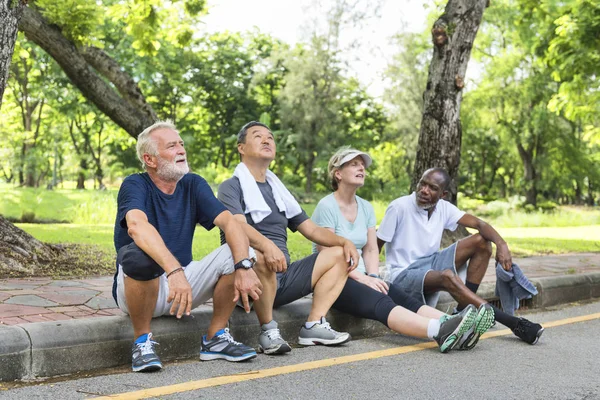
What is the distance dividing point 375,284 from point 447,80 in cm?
578

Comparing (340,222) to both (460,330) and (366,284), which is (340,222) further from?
(460,330)

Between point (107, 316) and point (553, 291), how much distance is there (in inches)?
203

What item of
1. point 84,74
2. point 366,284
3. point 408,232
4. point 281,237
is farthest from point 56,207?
point 366,284

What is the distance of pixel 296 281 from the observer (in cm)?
496

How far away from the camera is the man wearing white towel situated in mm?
4859

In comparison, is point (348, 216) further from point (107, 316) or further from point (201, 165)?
point (201, 165)

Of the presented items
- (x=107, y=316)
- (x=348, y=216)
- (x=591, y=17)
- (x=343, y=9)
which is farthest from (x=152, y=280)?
(x=343, y=9)

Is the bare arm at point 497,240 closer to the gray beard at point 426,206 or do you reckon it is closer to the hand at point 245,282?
the gray beard at point 426,206

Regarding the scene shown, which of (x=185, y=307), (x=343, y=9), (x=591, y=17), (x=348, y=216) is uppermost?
(x=343, y=9)

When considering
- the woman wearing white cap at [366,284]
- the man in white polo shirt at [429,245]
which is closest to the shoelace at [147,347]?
the woman wearing white cap at [366,284]

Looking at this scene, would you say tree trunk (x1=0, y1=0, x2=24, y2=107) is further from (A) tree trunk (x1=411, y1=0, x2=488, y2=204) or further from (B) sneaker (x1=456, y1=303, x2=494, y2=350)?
(A) tree trunk (x1=411, y1=0, x2=488, y2=204)

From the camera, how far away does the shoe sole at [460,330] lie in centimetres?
467

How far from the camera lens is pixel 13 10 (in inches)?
249

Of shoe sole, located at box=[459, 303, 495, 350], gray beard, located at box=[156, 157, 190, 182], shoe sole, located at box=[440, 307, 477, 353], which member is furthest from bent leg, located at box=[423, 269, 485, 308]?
gray beard, located at box=[156, 157, 190, 182]
